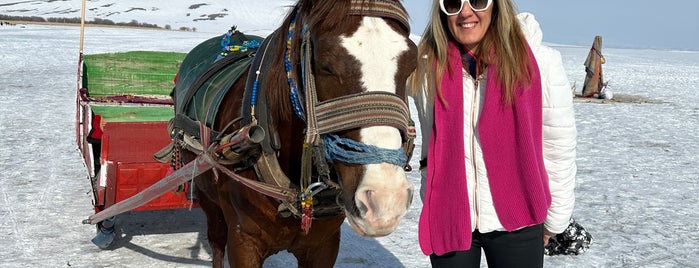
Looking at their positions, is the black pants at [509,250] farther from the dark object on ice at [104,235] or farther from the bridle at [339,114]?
the dark object on ice at [104,235]

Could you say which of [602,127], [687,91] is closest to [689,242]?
[602,127]

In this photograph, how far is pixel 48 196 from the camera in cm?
640

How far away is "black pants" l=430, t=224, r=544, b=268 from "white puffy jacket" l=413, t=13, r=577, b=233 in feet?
0.23

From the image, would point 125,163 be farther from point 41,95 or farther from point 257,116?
point 41,95

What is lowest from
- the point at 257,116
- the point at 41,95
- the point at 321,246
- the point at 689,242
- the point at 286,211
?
the point at 41,95

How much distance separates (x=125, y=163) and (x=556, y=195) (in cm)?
316

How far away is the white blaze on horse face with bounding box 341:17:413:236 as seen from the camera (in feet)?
6.41

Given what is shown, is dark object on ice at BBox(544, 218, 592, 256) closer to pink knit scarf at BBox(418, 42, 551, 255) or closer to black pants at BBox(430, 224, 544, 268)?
black pants at BBox(430, 224, 544, 268)

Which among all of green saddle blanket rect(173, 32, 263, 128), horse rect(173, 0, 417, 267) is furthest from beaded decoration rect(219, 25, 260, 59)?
horse rect(173, 0, 417, 267)

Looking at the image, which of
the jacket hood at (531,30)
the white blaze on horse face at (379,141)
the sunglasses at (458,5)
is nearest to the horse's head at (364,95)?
the white blaze on horse face at (379,141)

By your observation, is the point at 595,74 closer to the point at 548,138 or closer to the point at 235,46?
the point at 235,46

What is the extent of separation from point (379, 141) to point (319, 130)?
0.76 feet

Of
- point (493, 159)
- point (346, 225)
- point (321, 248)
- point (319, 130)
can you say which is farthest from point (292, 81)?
point (346, 225)

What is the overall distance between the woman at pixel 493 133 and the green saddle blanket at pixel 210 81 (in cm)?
116
